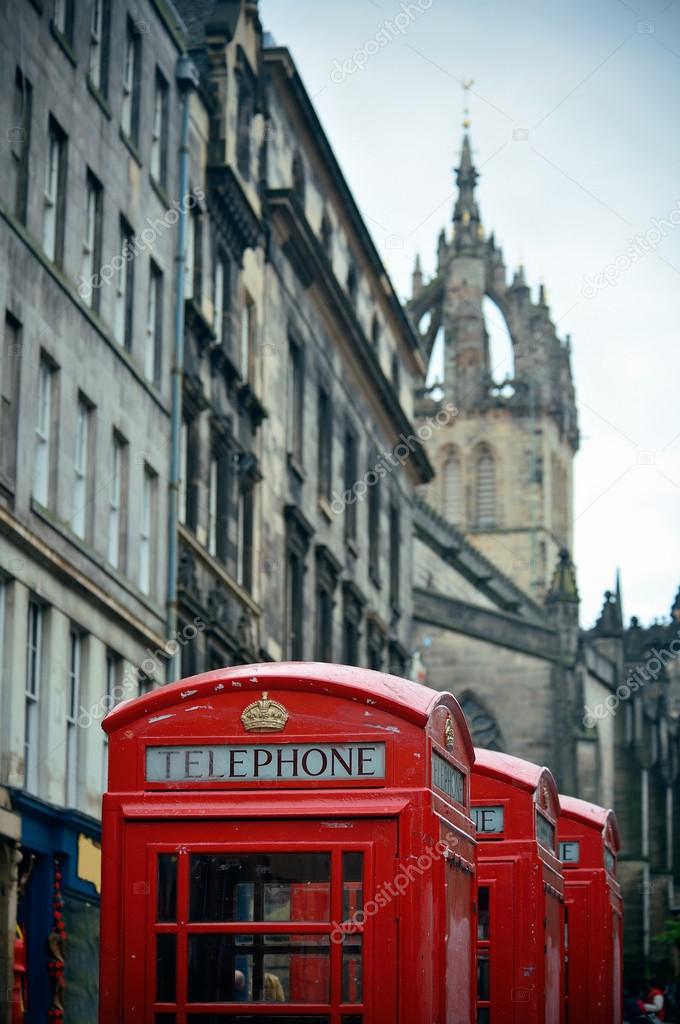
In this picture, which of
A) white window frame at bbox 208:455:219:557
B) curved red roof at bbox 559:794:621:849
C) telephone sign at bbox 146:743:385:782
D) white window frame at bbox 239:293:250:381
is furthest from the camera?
white window frame at bbox 239:293:250:381

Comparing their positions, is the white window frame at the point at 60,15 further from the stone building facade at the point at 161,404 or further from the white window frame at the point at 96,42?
the white window frame at the point at 96,42

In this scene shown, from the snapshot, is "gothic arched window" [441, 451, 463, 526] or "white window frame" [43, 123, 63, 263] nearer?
"white window frame" [43, 123, 63, 263]

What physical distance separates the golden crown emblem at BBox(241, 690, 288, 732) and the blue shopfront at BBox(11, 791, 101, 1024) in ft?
40.1

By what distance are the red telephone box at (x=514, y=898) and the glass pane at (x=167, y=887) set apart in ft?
12.0

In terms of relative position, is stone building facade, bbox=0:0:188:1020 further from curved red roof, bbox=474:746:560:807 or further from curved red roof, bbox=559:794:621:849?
curved red roof, bbox=474:746:560:807

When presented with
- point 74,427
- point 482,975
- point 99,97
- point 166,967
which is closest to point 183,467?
point 74,427

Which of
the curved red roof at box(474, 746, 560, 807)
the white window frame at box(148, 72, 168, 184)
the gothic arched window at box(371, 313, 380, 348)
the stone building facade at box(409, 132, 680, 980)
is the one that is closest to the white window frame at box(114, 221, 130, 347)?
the white window frame at box(148, 72, 168, 184)

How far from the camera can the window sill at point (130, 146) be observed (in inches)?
1105

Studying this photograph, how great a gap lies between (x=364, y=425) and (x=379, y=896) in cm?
3642

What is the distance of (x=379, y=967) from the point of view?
9992 millimetres

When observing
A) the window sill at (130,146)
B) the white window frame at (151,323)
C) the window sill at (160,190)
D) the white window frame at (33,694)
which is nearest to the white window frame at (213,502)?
the white window frame at (151,323)

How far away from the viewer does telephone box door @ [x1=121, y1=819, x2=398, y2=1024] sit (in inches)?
394

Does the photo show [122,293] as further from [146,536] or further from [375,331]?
[375,331]

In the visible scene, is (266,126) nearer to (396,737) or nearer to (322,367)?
(322,367)
